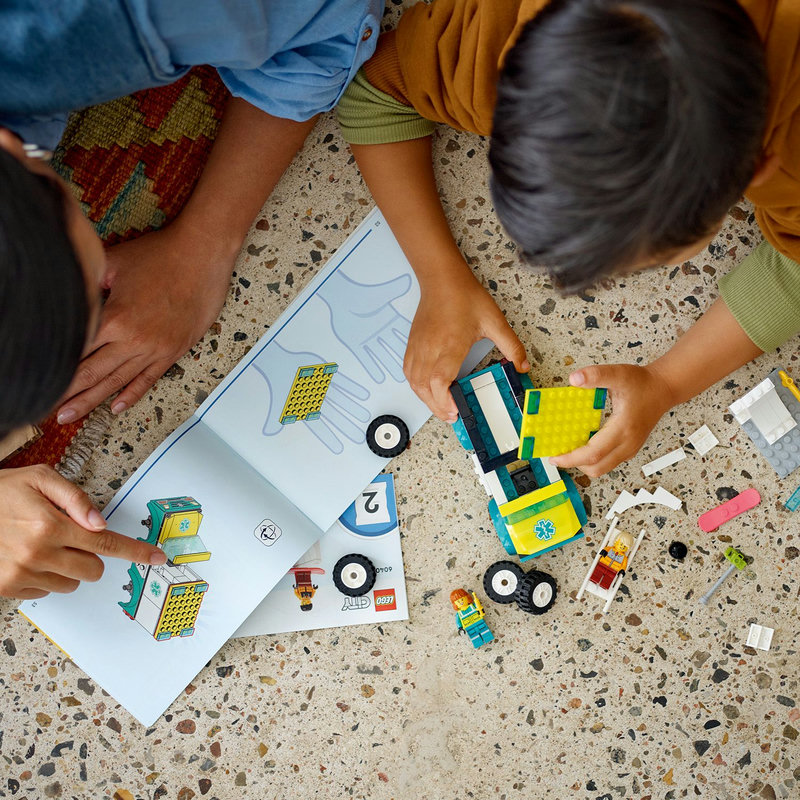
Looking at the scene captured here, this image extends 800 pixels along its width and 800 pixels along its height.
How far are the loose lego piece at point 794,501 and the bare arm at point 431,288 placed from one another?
0.29 metres

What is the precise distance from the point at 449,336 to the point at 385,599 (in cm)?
27

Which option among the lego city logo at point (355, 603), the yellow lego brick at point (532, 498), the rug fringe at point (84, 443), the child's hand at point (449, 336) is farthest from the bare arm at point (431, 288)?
the rug fringe at point (84, 443)

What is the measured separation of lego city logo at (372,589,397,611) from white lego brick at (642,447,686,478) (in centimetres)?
28

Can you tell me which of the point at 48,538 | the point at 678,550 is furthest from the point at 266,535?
the point at 678,550

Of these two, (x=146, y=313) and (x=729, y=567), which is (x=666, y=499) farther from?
(x=146, y=313)

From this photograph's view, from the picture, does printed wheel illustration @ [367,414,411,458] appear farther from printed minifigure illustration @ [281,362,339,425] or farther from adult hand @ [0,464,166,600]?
adult hand @ [0,464,166,600]

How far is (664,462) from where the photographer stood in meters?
0.67

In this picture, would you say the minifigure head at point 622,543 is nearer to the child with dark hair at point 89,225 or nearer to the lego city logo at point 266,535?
the lego city logo at point 266,535

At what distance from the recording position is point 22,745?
68 centimetres

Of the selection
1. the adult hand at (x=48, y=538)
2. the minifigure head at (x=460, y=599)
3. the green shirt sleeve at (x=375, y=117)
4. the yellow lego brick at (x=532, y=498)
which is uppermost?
the green shirt sleeve at (x=375, y=117)

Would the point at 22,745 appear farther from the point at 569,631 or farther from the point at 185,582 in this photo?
the point at 569,631

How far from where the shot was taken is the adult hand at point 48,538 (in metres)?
0.60

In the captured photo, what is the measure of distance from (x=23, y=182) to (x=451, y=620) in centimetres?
52

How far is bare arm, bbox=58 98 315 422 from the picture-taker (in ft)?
2.14
